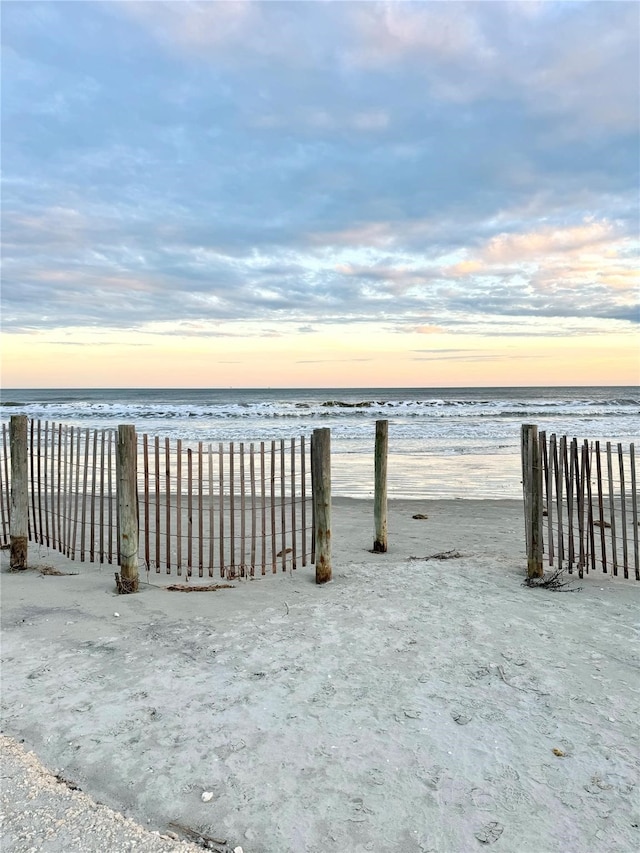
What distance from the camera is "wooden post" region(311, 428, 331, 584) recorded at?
5785 mm

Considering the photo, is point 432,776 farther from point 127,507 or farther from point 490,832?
point 127,507

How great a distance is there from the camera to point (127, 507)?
18.6 feet

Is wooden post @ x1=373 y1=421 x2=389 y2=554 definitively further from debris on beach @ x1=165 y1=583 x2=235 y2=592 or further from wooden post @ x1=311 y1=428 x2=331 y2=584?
debris on beach @ x1=165 y1=583 x2=235 y2=592

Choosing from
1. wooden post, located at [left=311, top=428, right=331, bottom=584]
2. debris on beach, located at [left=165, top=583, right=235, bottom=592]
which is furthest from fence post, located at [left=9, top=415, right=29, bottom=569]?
wooden post, located at [left=311, top=428, right=331, bottom=584]

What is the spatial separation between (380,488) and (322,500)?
1.19m

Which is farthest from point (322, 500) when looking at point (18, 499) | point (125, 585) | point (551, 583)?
point (18, 499)

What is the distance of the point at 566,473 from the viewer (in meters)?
5.79

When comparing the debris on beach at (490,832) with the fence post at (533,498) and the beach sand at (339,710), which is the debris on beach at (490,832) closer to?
the beach sand at (339,710)

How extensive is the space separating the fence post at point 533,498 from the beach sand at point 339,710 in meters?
0.29

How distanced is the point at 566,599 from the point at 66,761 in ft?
14.5

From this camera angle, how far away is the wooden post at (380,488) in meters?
6.80

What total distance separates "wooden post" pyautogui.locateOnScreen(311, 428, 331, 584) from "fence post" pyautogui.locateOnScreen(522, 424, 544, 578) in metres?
2.08

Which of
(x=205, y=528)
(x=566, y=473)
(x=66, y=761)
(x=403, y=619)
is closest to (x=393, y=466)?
(x=205, y=528)

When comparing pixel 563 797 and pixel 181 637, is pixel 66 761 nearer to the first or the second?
pixel 181 637
